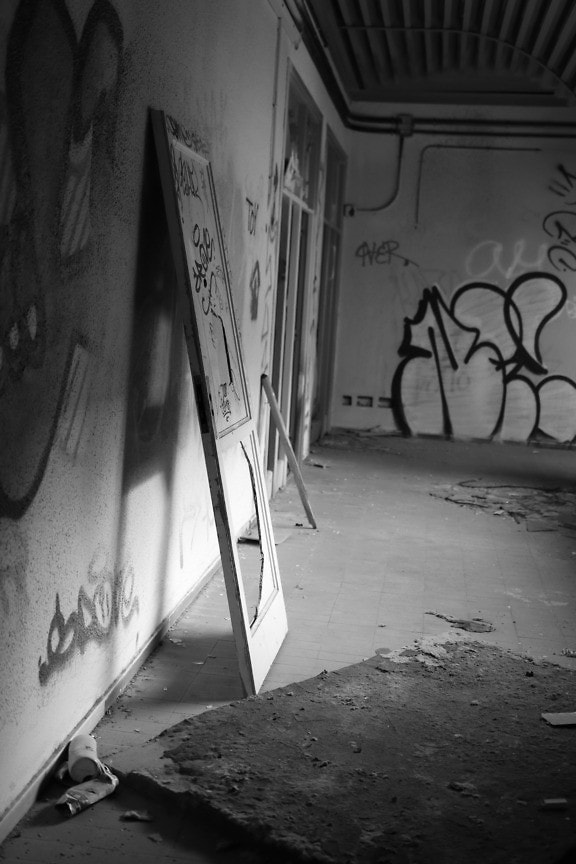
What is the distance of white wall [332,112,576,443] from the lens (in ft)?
29.8

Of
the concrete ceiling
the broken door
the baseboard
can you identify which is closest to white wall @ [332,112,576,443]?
the concrete ceiling

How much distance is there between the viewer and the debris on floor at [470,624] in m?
3.94

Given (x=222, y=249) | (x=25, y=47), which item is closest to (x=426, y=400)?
(x=222, y=249)

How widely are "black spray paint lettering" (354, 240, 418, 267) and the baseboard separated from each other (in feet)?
19.3

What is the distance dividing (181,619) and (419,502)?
9.58 ft

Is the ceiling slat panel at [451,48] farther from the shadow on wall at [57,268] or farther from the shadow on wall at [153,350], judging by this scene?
the shadow on wall at [57,268]

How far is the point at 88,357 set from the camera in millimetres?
2625

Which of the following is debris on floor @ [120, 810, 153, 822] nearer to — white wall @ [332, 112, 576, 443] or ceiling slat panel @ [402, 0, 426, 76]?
ceiling slat panel @ [402, 0, 426, 76]

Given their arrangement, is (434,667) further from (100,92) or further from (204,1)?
Result: (204,1)

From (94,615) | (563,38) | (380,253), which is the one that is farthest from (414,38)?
(94,615)

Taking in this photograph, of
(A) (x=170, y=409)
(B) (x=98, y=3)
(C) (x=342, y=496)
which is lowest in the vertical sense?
(C) (x=342, y=496)

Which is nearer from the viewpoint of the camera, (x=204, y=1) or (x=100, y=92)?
(x=100, y=92)

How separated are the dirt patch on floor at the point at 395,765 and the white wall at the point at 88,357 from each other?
1.51ft

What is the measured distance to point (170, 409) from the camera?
3615mm
